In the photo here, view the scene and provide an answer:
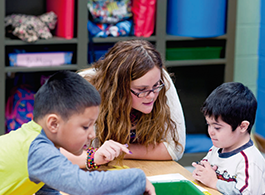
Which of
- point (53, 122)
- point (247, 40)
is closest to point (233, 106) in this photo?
point (53, 122)

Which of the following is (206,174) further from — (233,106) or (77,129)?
(77,129)

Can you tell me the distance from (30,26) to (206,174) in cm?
159

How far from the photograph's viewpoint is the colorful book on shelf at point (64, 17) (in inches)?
95.4

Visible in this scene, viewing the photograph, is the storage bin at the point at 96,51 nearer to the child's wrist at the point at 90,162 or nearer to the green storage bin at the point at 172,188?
the child's wrist at the point at 90,162

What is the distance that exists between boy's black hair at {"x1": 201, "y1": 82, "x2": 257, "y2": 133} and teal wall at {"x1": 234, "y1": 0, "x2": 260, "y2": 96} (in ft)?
5.97

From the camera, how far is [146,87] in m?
1.43

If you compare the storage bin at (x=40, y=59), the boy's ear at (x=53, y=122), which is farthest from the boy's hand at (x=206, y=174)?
the storage bin at (x=40, y=59)

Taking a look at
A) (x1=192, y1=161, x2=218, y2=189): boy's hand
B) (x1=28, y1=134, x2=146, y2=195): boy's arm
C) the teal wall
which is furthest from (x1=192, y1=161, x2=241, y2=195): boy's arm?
the teal wall

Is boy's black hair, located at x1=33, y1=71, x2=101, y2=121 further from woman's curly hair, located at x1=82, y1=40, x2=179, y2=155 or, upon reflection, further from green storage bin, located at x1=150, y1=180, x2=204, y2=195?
woman's curly hair, located at x1=82, y1=40, x2=179, y2=155

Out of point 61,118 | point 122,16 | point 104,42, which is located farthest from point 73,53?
point 61,118

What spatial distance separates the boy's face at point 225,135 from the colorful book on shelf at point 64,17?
1.44 m

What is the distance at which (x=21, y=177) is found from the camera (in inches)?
34.3

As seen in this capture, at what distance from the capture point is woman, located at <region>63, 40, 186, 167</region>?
56.4 inches

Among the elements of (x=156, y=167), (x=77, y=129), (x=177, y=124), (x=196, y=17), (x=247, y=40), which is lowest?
(x=156, y=167)
